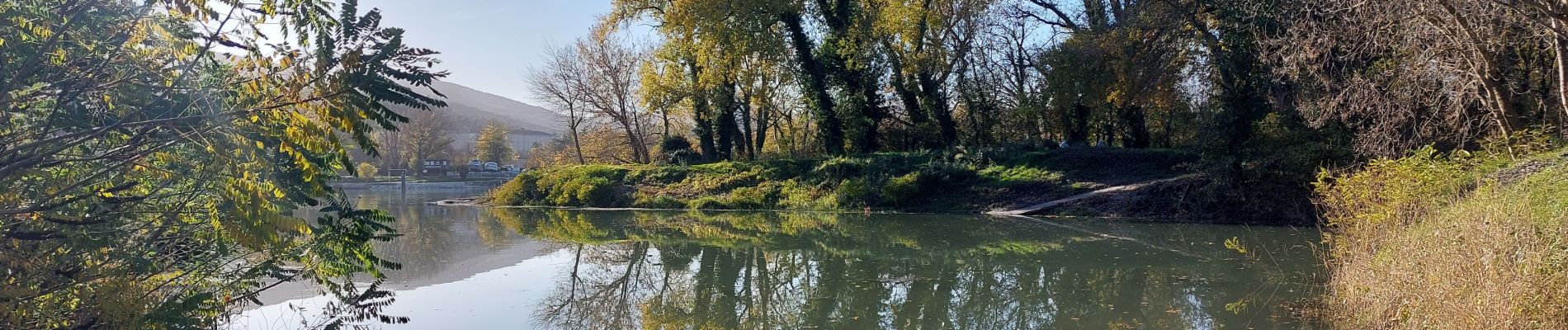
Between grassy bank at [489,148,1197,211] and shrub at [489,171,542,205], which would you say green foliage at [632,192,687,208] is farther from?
shrub at [489,171,542,205]

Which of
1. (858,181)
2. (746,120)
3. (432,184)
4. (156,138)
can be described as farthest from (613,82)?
(156,138)

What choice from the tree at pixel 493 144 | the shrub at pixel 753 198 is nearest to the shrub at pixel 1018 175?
the shrub at pixel 753 198

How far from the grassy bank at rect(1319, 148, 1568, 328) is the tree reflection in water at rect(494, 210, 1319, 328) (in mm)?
870

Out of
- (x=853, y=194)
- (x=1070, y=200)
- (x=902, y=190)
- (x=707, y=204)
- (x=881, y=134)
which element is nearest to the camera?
(x=1070, y=200)

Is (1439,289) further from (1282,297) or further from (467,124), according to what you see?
(467,124)

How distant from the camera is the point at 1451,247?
5281 mm

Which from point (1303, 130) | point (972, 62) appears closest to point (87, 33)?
point (1303, 130)

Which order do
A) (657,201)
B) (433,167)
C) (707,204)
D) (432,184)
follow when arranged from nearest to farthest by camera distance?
(707,204)
(657,201)
(432,184)
(433,167)

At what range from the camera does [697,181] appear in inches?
1120

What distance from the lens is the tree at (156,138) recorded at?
150 inches

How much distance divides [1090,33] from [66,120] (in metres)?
20.1

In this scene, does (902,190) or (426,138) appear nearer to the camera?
(902,190)

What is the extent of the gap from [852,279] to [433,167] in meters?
58.6

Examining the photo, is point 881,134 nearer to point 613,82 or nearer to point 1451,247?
point 613,82
